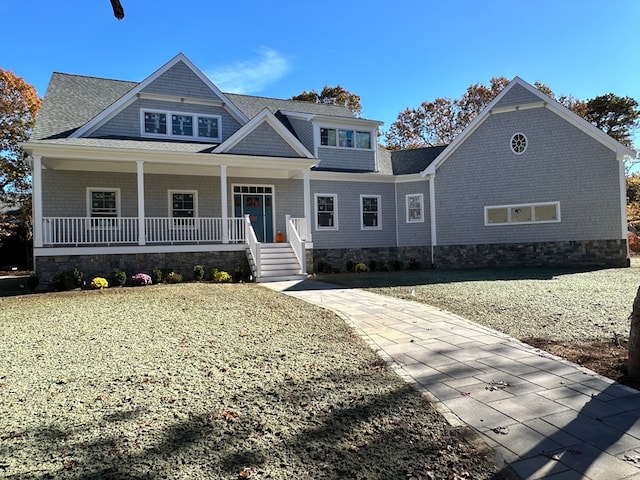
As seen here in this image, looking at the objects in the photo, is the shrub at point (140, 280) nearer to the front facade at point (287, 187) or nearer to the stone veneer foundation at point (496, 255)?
the front facade at point (287, 187)

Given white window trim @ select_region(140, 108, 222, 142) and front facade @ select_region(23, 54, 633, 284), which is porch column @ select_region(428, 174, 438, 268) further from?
white window trim @ select_region(140, 108, 222, 142)

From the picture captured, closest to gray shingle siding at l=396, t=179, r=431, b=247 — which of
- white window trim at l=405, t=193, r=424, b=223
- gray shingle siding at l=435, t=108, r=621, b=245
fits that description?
white window trim at l=405, t=193, r=424, b=223

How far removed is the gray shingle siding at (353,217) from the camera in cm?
1784

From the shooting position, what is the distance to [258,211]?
16.8 metres

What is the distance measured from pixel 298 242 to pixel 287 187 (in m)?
3.87

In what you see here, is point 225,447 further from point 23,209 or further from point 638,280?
point 23,209

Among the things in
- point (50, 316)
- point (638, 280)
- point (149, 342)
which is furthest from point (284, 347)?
point (638, 280)

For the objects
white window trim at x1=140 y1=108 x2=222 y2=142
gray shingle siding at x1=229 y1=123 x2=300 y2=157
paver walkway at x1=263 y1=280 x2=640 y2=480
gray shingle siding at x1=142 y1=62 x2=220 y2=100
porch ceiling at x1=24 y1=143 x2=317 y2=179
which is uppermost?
gray shingle siding at x1=142 y1=62 x2=220 y2=100

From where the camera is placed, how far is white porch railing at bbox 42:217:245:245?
1302 centimetres

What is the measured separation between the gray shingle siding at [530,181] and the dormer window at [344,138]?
3410 mm

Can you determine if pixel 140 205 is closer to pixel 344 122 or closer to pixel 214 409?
pixel 344 122

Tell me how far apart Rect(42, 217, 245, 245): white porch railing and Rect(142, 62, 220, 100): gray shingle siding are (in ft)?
14.9

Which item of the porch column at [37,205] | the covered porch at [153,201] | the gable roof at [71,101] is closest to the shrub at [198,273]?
the covered porch at [153,201]

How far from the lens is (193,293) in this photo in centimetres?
1010
